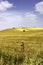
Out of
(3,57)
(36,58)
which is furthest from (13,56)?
(36,58)

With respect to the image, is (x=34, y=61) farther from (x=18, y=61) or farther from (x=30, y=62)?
(x=18, y=61)

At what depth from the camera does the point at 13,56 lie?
14.3 metres

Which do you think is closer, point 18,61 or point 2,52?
point 18,61

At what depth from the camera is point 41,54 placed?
14586 millimetres

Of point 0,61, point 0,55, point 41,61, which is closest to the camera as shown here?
point 41,61

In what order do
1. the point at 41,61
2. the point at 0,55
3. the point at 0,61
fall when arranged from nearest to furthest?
1. the point at 41,61
2. the point at 0,61
3. the point at 0,55

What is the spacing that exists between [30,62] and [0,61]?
187 cm

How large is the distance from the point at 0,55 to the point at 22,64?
2383 millimetres

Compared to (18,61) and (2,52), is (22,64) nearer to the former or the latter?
(18,61)

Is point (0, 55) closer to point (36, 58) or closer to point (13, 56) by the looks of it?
point (13, 56)

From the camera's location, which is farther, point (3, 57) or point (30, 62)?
point (3, 57)

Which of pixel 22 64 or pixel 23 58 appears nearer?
pixel 22 64

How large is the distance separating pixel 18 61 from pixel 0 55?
1.81 metres

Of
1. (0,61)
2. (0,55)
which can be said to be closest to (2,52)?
(0,55)
